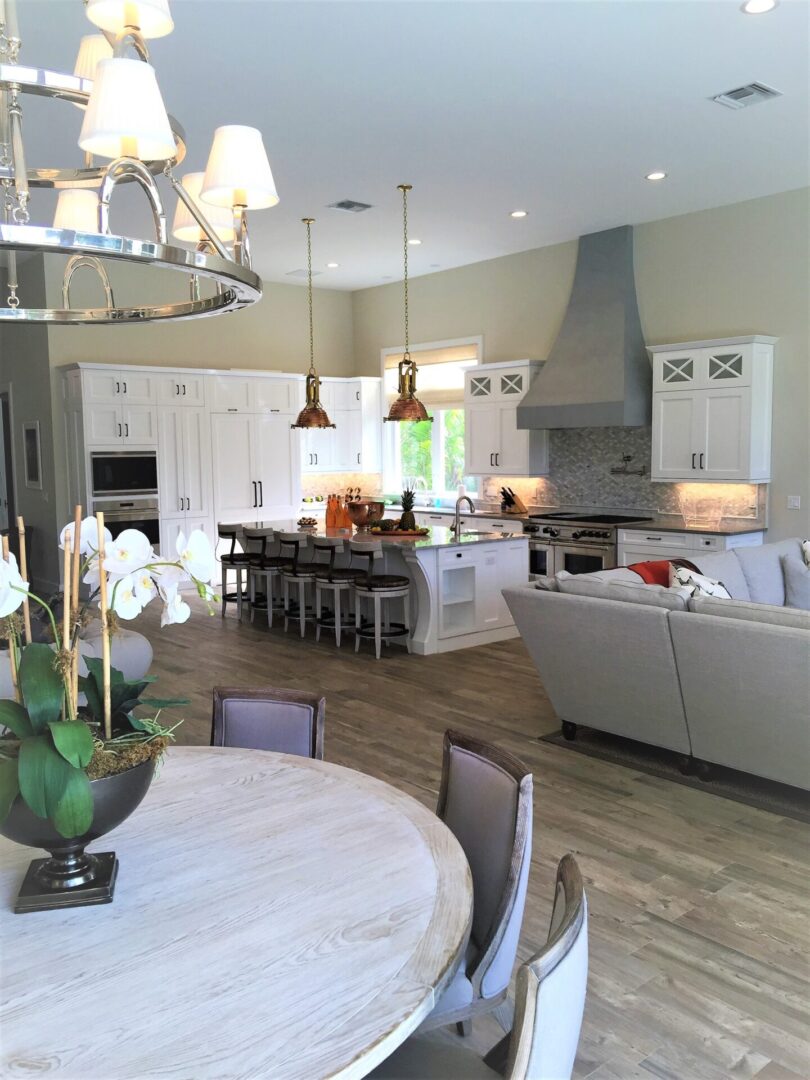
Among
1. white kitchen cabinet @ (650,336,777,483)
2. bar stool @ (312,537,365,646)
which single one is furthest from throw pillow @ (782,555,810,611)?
bar stool @ (312,537,365,646)

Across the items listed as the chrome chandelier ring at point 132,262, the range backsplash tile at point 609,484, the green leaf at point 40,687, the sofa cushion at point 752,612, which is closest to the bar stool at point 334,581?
the range backsplash tile at point 609,484

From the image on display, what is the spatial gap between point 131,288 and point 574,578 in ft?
21.8

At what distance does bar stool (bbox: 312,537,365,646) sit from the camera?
674cm

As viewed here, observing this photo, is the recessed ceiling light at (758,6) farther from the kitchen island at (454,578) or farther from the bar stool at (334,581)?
the bar stool at (334,581)

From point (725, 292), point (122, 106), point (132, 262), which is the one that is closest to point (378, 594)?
point (725, 292)

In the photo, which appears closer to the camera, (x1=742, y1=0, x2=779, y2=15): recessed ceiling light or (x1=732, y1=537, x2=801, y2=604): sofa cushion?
(x1=742, y1=0, x2=779, y2=15): recessed ceiling light

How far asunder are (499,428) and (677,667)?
526cm

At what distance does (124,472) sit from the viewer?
860 centimetres

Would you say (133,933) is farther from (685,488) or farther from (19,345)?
(19,345)

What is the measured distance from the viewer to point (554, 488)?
866 centimetres

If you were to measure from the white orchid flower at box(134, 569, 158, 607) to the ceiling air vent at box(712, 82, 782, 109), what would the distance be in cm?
454

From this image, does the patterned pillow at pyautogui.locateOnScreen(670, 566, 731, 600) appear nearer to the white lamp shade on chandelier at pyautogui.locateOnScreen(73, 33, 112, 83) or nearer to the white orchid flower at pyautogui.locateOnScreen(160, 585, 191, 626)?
the white orchid flower at pyautogui.locateOnScreen(160, 585, 191, 626)

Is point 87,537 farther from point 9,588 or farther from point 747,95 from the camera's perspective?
point 747,95

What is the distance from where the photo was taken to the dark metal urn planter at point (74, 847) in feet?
4.83
